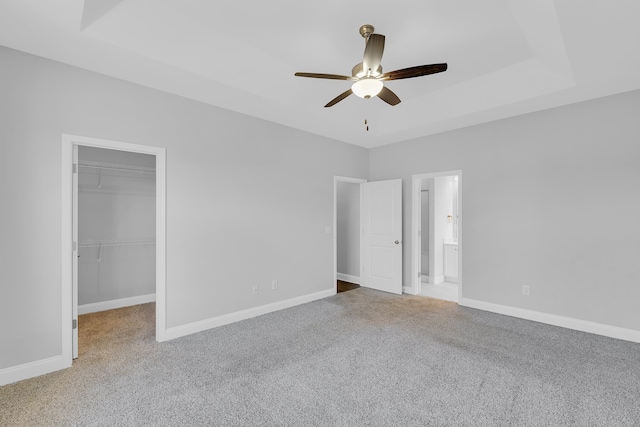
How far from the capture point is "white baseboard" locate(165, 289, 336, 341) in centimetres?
333

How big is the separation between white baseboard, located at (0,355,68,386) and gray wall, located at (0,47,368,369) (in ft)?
0.16

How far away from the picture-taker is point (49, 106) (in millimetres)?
2605

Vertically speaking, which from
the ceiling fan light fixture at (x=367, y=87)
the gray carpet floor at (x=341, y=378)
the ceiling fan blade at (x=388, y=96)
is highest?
the ceiling fan blade at (x=388, y=96)

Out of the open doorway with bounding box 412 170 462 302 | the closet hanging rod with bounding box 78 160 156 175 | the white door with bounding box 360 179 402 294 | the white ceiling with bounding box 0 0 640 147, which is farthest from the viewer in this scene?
the open doorway with bounding box 412 170 462 302

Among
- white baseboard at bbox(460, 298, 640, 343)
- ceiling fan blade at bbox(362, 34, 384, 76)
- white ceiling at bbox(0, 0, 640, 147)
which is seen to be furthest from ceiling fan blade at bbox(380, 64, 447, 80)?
white baseboard at bbox(460, 298, 640, 343)

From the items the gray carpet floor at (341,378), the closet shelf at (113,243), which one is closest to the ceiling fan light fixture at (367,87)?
the gray carpet floor at (341,378)

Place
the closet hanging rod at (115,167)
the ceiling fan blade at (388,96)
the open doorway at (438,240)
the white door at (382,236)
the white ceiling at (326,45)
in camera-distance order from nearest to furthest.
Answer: the white ceiling at (326,45) < the ceiling fan blade at (388,96) < the closet hanging rod at (115,167) < the white door at (382,236) < the open doorway at (438,240)

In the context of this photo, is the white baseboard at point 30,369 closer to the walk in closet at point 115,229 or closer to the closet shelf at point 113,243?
the walk in closet at point 115,229

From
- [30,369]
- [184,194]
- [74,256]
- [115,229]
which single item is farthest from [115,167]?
[30,369]

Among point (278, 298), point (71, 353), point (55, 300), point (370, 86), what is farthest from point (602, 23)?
point (71, 353)

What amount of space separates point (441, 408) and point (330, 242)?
125 inches

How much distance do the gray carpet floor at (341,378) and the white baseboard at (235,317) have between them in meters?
0.12

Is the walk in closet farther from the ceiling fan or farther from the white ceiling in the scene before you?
the ceiling fan

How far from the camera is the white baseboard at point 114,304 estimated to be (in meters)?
4.07
